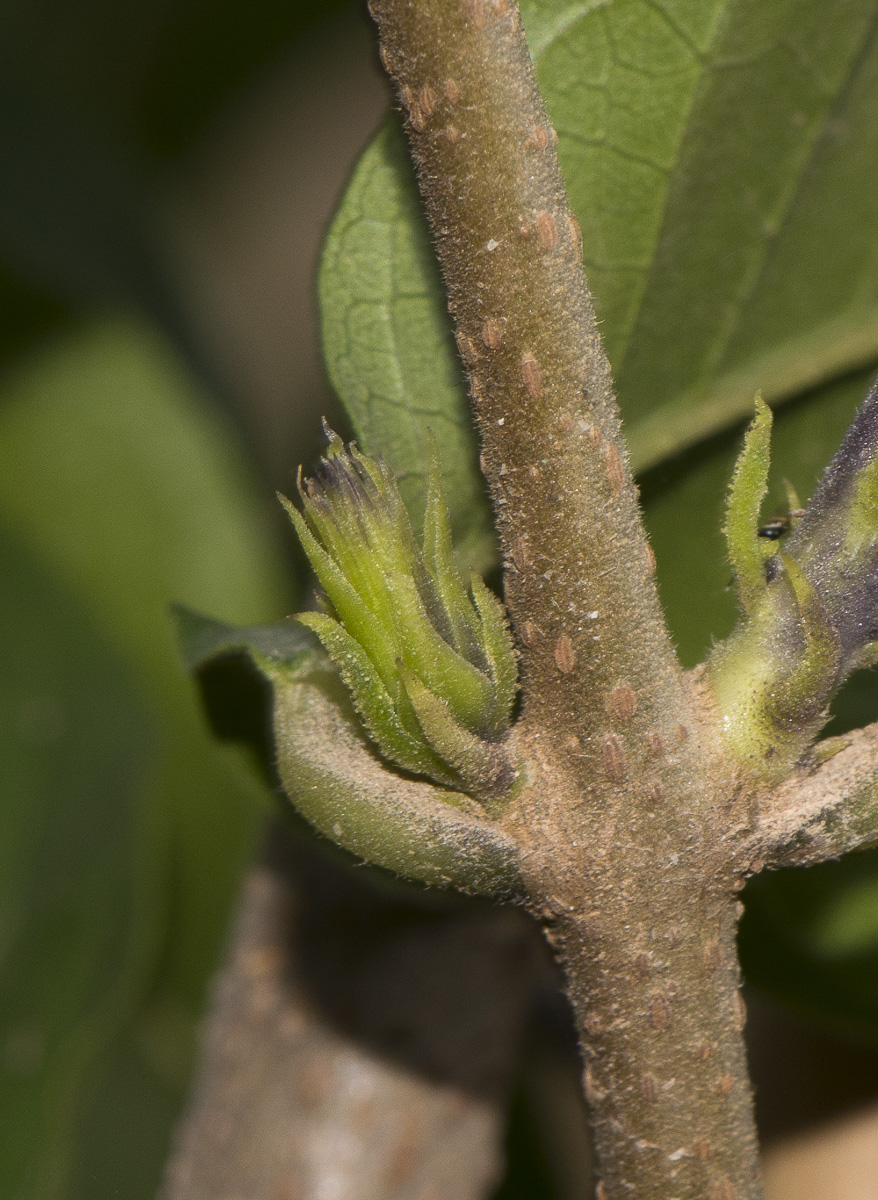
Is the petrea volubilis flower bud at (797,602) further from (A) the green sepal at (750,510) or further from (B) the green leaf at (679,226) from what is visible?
(B) the green leaf at (679,226)

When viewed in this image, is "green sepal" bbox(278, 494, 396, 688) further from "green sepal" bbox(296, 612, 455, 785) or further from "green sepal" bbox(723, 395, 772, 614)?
"green sepal" bbox(723, 395, 772, 614)

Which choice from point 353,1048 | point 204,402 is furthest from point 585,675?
point 204,402

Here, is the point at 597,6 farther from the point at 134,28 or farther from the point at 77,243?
the point at 134,28

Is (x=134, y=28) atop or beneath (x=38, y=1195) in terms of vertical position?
atop

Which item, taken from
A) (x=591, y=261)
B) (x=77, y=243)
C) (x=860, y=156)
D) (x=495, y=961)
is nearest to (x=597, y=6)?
(x=591, y=261)

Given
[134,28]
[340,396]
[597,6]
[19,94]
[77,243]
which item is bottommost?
[340,396]

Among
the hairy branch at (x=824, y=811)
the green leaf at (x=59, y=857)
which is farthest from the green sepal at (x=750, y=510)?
the green leaf at (x=59, y=857)

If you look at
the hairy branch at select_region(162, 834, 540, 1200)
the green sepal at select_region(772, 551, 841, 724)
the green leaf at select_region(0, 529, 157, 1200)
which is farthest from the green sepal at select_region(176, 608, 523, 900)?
the green leaf at select_region(0, 529, 157, 1200)
